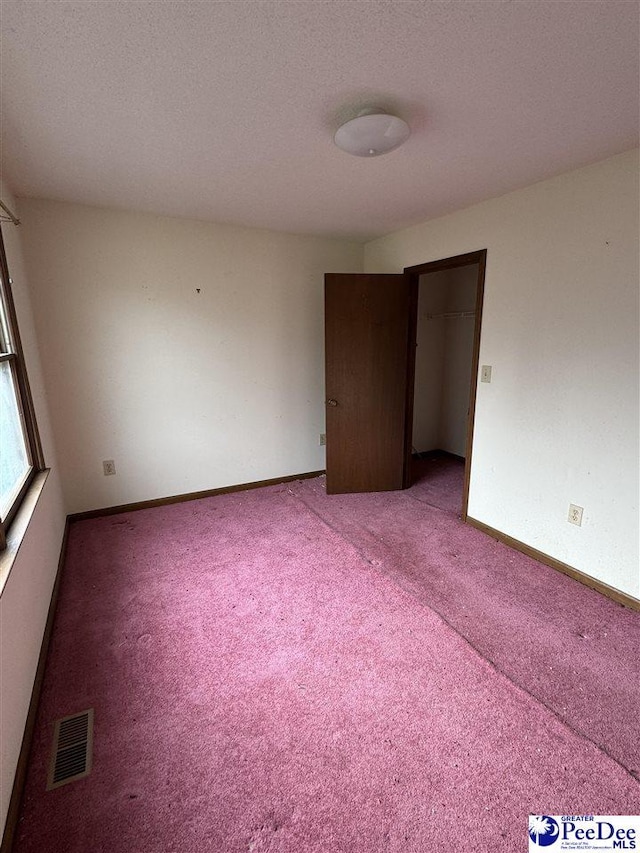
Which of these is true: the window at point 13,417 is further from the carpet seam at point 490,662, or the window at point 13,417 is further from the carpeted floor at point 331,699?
the carpet seam at point 490,662

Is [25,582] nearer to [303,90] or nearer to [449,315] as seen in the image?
[303,90]

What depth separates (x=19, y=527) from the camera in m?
1.63

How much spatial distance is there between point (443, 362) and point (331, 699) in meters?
3.77

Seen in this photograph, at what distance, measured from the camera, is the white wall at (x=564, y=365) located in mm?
1995

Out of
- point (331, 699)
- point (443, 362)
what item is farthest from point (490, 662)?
point (443, 362)

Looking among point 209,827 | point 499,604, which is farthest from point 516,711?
point 209,827

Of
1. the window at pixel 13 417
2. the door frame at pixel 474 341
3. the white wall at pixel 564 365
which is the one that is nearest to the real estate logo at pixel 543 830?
the white wall at pixel 564 365

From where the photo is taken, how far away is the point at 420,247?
3186 mm

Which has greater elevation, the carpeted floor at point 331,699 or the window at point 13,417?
the window at point 13,417

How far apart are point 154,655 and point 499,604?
5.78 ft

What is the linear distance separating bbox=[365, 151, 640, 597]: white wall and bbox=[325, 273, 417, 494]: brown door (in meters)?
0.75

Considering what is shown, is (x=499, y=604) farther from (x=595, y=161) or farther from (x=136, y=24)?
(x=136, y=24)

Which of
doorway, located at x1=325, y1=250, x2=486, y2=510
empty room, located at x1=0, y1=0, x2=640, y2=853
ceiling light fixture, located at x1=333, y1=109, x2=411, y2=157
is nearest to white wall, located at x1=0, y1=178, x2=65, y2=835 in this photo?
empty room, located at x1=0, y1=0, x2=640, y2=853

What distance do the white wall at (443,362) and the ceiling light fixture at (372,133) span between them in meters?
2.58
